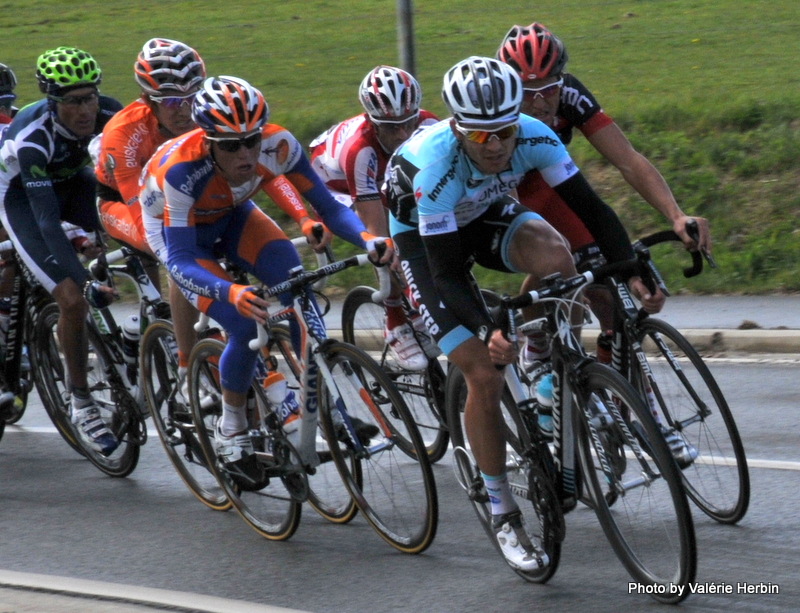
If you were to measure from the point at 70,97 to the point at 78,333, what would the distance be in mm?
1269

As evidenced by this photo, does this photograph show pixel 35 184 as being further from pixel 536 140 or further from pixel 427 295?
pixel 536 140

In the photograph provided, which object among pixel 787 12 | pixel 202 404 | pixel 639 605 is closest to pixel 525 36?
pixel 202 404

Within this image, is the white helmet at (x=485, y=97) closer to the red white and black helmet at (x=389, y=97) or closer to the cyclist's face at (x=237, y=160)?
the cyclist's face at (x=237, y=160)

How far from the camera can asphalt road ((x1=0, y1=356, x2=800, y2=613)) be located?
459cm

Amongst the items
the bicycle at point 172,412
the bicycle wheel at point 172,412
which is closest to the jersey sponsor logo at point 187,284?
the bicycle at point 172,412

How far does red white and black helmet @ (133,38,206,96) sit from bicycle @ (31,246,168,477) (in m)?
0.87

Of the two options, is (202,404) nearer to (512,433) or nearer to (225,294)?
(225,294)

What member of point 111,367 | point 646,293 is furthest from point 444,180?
point 111,367

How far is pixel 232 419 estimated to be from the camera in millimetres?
5551

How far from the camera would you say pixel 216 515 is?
6094 mm

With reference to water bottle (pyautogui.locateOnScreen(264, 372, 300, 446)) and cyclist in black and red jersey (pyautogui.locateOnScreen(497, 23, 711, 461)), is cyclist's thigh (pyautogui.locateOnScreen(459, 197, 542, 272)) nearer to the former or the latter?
cyclist in black and red jersey (pyautogui.locateOnScreen(497, 23, 711, 461))

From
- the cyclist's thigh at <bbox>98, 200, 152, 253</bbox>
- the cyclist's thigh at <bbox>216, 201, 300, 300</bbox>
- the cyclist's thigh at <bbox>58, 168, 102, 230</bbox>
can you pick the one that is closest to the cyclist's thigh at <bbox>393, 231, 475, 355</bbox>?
the cyclist's thigh at <bbox>216, 201, 300, 300</bbox>

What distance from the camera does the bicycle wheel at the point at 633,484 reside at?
4.12m

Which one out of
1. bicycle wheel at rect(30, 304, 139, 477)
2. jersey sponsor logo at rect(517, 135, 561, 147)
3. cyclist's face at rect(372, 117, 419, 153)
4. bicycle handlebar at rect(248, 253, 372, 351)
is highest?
jersey sponsor logo at rect(517, 135, 561, 147)
